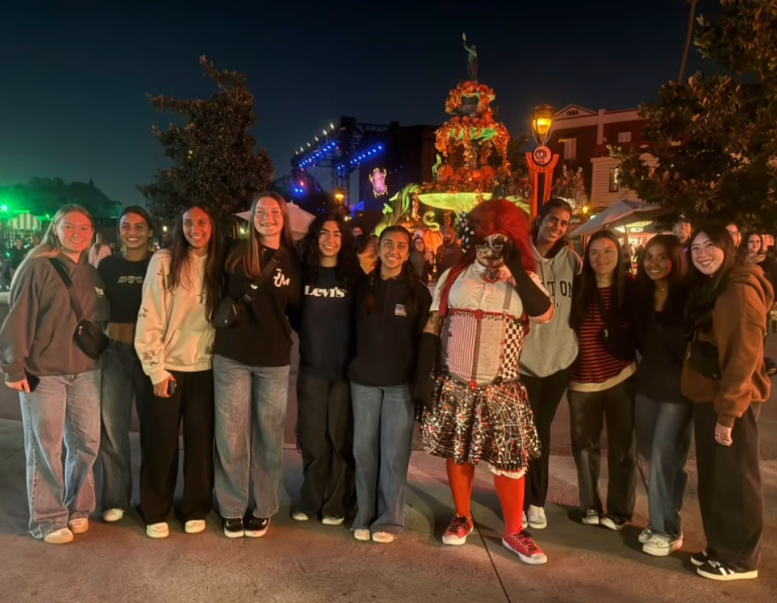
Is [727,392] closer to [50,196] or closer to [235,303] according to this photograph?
[235,303]

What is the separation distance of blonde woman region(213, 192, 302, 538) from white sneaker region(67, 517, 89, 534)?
0.83m

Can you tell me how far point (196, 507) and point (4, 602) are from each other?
109 cm

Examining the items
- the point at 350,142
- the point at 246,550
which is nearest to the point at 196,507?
the point at 246,550

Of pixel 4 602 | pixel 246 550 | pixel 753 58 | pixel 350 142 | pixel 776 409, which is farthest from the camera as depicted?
pixel 350 142

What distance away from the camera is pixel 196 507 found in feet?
12.3

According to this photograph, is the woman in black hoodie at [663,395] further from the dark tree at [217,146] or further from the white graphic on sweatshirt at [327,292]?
the dark tree at [217,146]

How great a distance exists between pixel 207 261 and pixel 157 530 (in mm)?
1663

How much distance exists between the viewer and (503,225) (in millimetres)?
3311

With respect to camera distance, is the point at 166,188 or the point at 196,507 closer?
the point at 196,507

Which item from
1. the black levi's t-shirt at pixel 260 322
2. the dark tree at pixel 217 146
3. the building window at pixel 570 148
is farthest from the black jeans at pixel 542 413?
the building window at pixel 570 148

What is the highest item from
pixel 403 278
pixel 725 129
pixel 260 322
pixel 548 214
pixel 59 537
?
pixel 725 129

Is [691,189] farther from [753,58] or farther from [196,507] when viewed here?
[196,507]

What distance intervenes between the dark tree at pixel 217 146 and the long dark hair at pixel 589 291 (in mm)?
7374

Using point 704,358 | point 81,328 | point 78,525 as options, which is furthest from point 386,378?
point 78,525
